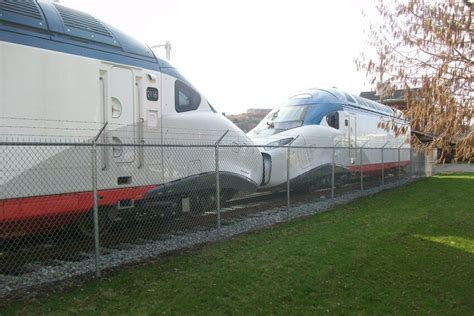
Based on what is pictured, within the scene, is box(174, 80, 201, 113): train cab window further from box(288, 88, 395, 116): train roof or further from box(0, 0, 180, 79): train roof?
box(288, 88, 395, 116): train roof

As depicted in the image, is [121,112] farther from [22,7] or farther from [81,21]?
[22,7]

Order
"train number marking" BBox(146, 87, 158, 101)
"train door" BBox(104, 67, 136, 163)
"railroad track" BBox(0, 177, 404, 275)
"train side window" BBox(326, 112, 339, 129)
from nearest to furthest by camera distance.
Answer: "railroad track" BBox(0, 177, 404, 275), "train door" BBox(104, 67, 136, 163), "train number marking" BBox(146, 87, 158, 101), "train side window" BBox(326, 112, 339, 129)

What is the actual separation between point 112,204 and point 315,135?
333 inches

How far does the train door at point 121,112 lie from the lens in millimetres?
7219

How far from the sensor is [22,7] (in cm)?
621

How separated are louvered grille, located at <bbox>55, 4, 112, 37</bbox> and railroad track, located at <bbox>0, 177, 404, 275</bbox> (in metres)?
3.40

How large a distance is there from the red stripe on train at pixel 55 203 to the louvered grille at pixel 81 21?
2602mm

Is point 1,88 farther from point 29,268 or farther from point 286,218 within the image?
point 286,218

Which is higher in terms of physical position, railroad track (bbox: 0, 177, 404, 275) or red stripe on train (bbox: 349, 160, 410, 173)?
red stripe on train (bbox: 349, 160, 410, 173)

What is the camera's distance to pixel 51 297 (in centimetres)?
490

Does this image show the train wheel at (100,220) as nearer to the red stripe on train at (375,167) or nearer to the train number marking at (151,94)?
the train number marking at (151,94)

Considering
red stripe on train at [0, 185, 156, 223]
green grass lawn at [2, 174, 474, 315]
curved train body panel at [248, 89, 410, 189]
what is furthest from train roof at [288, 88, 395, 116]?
red stripe on train at [0, 185, 156, 223]

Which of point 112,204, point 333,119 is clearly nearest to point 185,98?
point 112,204

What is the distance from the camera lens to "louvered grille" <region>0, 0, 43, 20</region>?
19.6 feet
